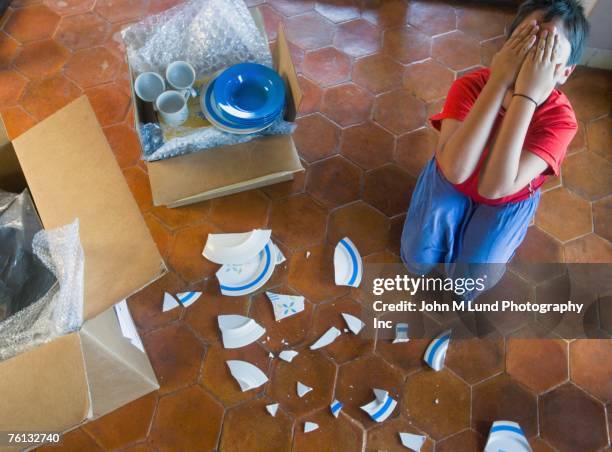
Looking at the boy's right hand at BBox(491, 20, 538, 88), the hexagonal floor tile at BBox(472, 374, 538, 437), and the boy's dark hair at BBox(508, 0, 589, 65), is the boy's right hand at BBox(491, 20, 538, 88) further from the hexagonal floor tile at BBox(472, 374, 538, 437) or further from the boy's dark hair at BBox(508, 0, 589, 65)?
the hexagonal floor tile at BBox(472, 374, 538, 437)

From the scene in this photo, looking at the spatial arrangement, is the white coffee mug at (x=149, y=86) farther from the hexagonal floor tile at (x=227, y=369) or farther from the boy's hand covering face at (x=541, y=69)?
the boy's hand covering face at (x=541, y=69)

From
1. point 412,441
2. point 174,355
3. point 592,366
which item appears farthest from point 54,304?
point 592,366

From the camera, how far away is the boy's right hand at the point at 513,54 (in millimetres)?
987

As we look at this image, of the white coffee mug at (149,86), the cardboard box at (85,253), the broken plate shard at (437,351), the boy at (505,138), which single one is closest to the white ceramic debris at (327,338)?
the broken plate shard at (437,351)

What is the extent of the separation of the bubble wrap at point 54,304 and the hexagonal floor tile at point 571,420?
3.86 feet

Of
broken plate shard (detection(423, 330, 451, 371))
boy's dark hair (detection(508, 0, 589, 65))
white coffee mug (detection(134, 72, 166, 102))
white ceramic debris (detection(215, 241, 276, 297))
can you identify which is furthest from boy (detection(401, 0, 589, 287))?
white coffee mug (detection(134, 72, 166, 102))

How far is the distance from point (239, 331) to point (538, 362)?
83cm

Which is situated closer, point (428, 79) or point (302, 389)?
point (302, 389)

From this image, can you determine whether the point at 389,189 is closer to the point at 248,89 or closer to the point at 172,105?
the point at 248,89

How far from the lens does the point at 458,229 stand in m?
1.33

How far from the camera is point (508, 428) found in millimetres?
1321

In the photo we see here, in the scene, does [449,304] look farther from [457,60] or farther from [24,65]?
[24,65]

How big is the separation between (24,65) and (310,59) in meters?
1.05

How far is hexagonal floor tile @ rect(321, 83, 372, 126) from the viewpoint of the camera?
177 centimetres
